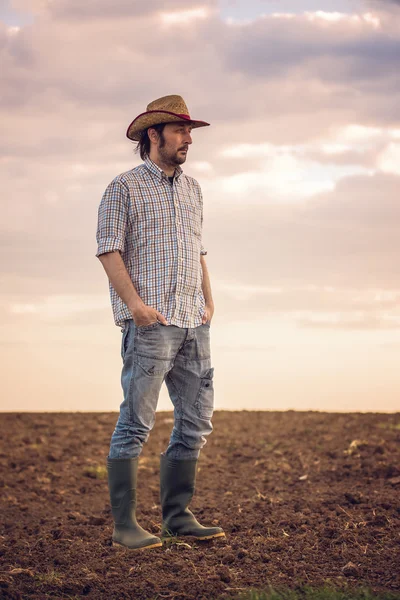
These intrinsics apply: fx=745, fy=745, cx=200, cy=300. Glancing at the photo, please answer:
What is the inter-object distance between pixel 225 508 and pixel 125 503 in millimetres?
1728

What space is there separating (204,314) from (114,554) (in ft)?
5.42

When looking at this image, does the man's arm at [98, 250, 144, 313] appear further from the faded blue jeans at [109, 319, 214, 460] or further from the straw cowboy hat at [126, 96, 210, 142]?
the straw cowboy hat at [126, 96, 210, 142]

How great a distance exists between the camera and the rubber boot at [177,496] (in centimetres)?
508

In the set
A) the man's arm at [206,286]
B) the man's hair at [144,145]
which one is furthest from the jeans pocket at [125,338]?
the man's hair at [144,145]

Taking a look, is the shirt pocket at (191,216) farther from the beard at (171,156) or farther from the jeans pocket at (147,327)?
the jeans pocket at (147,327)

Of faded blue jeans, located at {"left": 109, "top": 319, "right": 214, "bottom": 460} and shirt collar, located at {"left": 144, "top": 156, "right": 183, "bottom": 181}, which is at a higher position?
shirt collar, located at {"left": 144, "top": 156, "right": 183, "bottom": 181}

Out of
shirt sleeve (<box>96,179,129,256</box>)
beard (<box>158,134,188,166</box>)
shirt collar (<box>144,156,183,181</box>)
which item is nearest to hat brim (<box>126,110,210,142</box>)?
beard (<box>158,134,188,166</box>)

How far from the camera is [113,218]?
468cm

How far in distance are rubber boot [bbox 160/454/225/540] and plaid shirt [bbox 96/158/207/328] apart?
1001 mm

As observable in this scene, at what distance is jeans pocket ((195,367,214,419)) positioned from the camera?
5012 millimetres

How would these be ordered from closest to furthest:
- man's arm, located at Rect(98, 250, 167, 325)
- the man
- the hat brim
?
man's arm, located at Rect(98, 250, 167, 325) < the man < the hat brim

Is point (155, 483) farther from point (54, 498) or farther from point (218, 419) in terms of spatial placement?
point (218, 419)

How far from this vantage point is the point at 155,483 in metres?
7.96

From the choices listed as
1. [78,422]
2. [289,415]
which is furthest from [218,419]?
[78,422]
